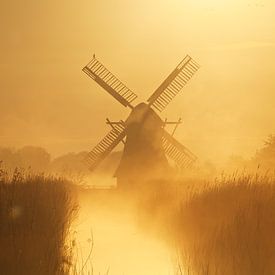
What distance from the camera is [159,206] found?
841 inches

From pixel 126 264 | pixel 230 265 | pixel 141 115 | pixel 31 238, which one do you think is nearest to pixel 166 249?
pixel 126 264

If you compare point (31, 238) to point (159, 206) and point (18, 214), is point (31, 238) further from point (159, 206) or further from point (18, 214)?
point (159, 206)

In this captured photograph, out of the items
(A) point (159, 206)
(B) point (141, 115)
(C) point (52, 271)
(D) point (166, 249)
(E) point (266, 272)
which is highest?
(B) point (141, 115)

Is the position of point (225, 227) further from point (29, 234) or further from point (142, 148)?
point (142, 148)

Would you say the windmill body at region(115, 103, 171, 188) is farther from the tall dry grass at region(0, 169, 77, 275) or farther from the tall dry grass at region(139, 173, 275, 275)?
the tall dry grass at region(0, 169, 77, 275)

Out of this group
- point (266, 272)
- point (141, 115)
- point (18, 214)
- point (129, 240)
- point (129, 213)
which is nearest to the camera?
point (266, 272)

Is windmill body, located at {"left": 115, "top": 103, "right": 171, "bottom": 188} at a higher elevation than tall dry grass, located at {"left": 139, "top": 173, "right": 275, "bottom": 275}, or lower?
higher

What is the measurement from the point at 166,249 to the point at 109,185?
19.1 m

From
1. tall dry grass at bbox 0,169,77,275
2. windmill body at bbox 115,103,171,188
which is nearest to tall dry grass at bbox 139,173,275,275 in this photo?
tall dry grass at bbox 0,169,77,275

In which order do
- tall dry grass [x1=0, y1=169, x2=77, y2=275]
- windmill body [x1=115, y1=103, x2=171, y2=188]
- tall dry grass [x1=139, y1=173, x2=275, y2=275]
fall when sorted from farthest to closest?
1. windmill body [x1=115, y1=103, x2=171, y2=188]
2. tall dry grass [x1=139, y1=173, x2=275, y2=275]
3. tall dry grass [x1=0, y1=169, x2=77, y2=275]

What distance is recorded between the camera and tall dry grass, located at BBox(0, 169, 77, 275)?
33.7 ft

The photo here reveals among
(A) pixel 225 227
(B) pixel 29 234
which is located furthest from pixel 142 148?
(B) pixel 29 234

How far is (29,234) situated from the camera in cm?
1195

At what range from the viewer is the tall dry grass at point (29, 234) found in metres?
10.3
